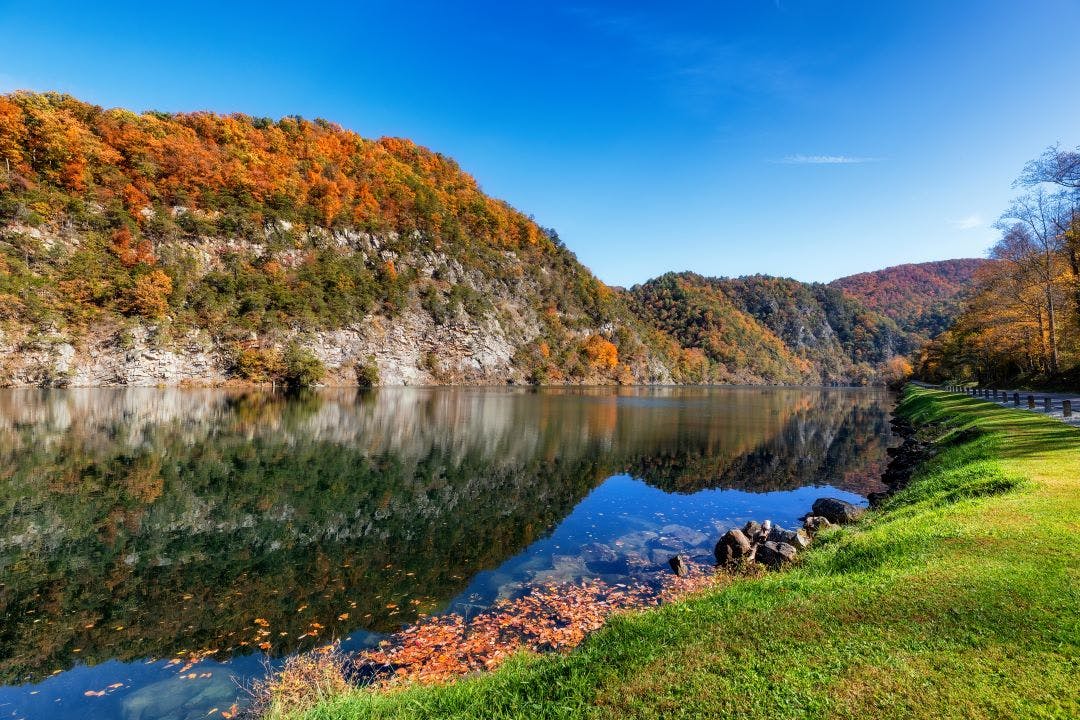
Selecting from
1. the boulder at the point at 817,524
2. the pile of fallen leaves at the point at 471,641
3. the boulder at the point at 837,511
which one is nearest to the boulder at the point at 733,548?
the pile of fallen leaves at the point at 471,641

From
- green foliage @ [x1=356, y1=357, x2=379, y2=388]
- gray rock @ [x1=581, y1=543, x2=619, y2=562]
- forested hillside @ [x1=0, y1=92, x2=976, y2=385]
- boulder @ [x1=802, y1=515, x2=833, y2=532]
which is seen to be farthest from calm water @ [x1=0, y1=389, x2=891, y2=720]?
green foliage @ [x1=356, y1=357, x2=379, y2=388]

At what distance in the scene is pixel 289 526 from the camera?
15500 mm

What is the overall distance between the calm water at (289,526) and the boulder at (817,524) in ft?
9.45

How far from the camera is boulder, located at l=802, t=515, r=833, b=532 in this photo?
1452cm

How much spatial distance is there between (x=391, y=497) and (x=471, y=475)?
4440 millimetres

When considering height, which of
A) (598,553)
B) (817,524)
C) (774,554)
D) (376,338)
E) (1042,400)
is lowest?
(598,553)

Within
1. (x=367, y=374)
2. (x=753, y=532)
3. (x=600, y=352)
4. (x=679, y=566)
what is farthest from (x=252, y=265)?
(x=753, y=532)

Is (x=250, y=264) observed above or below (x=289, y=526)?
above

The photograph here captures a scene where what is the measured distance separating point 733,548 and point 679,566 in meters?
1.58

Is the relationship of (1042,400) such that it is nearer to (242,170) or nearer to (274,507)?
(274,507)

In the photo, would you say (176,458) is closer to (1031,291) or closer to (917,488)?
(917,488)

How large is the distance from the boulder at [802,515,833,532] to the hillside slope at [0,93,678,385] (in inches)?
2992

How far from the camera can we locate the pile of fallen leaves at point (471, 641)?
7.44 m

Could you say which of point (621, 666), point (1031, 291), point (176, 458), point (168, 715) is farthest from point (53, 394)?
point (1031, 291)
